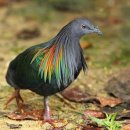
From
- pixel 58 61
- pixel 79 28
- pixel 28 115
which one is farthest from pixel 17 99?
pixel 79 28

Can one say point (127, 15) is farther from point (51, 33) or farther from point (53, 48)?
point (53, 48)

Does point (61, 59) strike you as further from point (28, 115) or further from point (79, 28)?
→ point (28, 115)

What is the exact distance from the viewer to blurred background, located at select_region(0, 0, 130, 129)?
715 centimetres

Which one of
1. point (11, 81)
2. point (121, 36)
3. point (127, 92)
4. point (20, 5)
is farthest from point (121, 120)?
point (20, 5)

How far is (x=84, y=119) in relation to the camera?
5234mm

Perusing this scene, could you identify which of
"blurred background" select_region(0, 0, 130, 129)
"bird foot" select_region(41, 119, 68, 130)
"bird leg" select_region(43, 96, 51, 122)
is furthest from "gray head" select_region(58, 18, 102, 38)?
"blurred background" select_region(0, 0, 130, 129)

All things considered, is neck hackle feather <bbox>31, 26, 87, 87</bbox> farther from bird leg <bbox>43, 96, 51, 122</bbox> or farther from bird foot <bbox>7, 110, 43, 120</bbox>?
bird foot <bbox>7, 110, 43, 120</bbox>

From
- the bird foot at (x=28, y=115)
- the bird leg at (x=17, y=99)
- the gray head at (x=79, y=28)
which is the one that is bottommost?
the bird foot at (x=28, y=115)

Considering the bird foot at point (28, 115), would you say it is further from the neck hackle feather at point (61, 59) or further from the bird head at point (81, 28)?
the bird head at point (81, 28)

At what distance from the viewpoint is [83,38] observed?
8.37m

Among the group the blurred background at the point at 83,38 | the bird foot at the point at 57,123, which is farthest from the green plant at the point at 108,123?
the blurred background at the point at 83,38

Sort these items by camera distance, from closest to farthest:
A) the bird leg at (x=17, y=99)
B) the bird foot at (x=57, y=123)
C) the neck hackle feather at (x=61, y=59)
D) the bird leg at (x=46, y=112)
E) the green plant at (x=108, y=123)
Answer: the green plant at (x=108, y=123)
the neck hackle feather at (x=61, y=59)
the bird foot at (x=57, y=123)
the bird leg at (x=46, y=112)
the bird leg at (x=17, y=99)

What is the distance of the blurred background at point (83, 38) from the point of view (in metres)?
7.15

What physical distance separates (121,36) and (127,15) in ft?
2.58
